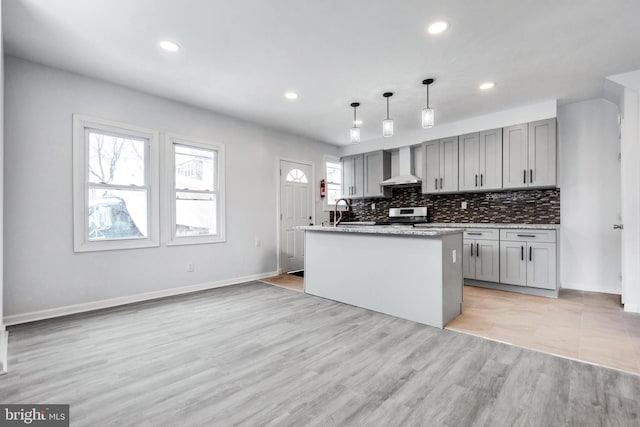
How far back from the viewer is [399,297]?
311cm

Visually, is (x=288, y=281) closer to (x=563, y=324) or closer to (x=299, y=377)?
(x=299, y=377)

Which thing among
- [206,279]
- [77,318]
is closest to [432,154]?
[206,279]

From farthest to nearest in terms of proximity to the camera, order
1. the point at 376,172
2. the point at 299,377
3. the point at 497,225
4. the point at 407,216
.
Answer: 1. the point at 376,172
2. the point at 407,216
3. the point at 497,225
4. the point at 299,377

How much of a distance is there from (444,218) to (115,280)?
503 cm

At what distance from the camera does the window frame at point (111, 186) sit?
3297 mm

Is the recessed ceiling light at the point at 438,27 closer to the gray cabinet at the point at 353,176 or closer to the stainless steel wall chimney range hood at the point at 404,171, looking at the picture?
the stainless steel wall chimney range hood at the point at 404,171

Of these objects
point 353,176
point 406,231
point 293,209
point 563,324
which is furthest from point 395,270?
point 353,176

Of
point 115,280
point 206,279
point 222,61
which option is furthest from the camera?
point 206,279

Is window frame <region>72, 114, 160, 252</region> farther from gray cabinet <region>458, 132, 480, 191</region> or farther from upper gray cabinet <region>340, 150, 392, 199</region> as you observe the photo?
gray cabinet <region>458, 132, 480, 191</region>

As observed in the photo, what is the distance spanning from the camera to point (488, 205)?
4.84 metres

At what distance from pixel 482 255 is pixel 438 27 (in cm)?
319

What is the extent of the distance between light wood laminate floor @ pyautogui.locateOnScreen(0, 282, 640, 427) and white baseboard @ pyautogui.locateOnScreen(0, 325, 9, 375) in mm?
38

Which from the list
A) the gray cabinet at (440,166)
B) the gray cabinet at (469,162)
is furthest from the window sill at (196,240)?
the gray cabinet at (469,162)

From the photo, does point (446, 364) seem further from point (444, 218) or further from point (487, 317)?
point (444, 218)
